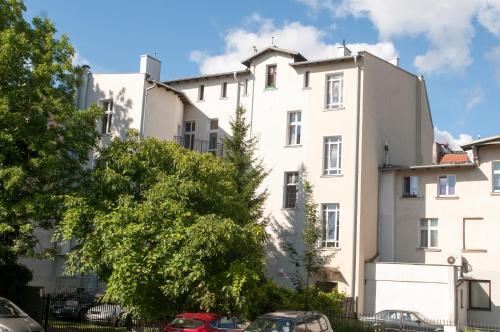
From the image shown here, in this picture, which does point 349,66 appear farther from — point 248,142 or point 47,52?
point 47,52

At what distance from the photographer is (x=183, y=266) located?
59.4 feet

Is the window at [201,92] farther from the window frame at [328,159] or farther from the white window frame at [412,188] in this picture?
the white window frame at [412,188]

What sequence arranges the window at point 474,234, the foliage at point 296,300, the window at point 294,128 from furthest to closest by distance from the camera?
the window at point 294,128 → the window at point 474,234 → the foliage at point 296,300

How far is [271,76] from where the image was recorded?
33.8 meters

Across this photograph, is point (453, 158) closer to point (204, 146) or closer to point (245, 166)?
point (204, 146)

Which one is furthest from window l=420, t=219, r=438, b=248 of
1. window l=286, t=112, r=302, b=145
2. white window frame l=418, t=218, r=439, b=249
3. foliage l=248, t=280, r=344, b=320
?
window l=286, t=112, r=302, b=145

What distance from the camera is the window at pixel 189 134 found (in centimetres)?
3553

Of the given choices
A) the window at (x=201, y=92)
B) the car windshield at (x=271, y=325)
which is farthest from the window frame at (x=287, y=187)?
the car windshield at (x=271, y=325)

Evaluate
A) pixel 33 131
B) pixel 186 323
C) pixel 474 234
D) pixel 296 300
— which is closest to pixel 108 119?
pixel 33 131

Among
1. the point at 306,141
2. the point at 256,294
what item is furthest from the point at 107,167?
the point at 306,141

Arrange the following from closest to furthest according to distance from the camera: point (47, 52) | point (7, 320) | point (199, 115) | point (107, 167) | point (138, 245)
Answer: point (7, 320) < point (138, 245) < point (107, 167) < point (47, 52) < point (199, 115)

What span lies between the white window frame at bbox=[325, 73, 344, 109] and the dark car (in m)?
16.9

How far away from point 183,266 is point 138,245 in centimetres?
168

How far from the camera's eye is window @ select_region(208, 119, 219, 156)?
114 feet
